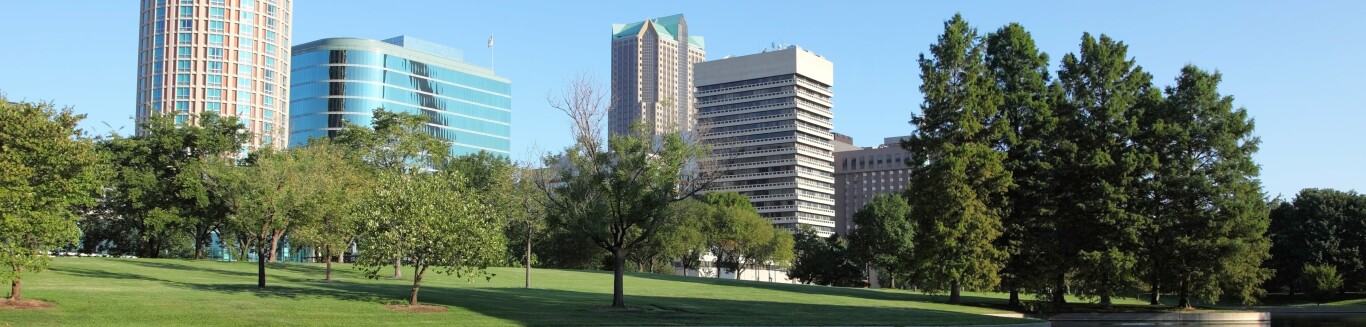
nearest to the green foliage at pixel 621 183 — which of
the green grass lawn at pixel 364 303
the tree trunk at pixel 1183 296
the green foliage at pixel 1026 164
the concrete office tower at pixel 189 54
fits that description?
the green grass lawn at pixel 364 303

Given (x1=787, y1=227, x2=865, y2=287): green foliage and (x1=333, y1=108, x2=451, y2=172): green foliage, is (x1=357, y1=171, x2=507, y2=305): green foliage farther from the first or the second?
(x1=787, y1=227, x2=865, y2=287): green foliage

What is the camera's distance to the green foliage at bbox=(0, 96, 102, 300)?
3092cm

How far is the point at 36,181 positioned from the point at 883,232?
295ft

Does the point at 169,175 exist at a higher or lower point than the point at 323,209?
higher

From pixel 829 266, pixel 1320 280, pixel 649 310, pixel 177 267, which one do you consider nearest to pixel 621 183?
pixel 649 310

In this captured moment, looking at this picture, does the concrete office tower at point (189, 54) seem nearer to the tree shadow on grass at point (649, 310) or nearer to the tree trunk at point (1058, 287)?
the tree shadow on grass at point (649, 310)

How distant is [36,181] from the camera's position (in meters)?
33.1

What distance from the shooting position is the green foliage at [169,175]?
78.4 m

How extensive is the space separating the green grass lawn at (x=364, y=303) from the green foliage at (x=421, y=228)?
203cm

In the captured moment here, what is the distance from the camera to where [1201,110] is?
55.1 meters

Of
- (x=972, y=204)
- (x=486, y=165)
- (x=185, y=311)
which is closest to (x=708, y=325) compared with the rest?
(x=185, y=311)

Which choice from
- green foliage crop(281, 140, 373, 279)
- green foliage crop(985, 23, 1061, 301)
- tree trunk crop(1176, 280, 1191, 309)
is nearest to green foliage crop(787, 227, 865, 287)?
tree trunk crop(1176, 280, 1191, 309)

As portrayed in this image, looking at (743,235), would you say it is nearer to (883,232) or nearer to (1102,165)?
(883,232)

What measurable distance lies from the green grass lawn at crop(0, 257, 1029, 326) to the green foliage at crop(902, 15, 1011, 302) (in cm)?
275
